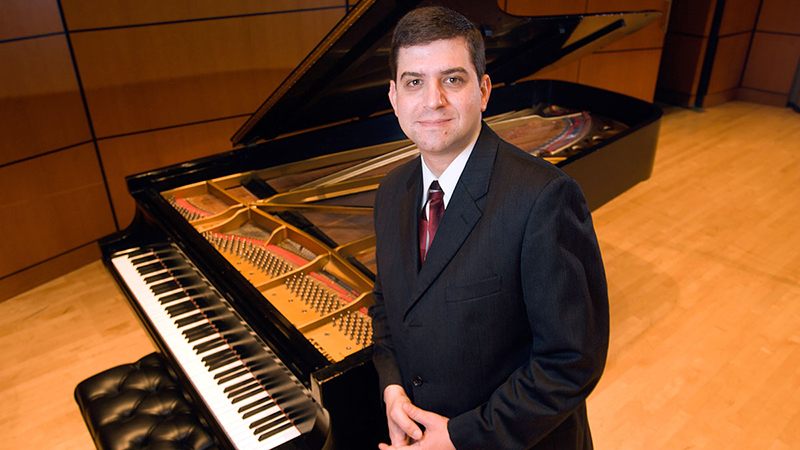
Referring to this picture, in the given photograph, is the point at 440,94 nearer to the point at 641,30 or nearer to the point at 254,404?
the point at 254,404

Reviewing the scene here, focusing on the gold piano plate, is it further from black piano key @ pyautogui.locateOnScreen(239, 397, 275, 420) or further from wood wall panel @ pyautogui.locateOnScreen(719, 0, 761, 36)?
wood wall panel @ pyautogui.locateOnScreen(719, 0, 761, 36)

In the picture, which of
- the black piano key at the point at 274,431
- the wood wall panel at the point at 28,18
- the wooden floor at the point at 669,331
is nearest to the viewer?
the black piano key at the point at 274,431

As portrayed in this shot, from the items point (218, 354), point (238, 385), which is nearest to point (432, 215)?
point (238, 385)

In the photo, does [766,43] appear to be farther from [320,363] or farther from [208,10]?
[320,363]

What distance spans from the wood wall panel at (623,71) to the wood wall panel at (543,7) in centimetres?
57

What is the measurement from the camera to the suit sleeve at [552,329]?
3.24 ft

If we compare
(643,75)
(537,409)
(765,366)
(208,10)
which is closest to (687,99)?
(643,75)

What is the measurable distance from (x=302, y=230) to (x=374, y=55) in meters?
0.82

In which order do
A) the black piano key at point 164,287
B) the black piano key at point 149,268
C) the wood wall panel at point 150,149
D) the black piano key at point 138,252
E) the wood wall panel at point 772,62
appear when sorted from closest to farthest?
the black piano key at point 164,287, the black piano key at point 149,268, the black piano key at point 138,252, the wood wall panel at point 150,149, the wood wall panel at point 772,62

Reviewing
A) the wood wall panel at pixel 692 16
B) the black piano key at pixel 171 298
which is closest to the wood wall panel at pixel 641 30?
the wood wall panel at pixel 692 16

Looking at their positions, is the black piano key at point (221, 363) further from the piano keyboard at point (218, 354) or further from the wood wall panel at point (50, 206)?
the wood wall panel at point (50, 206)

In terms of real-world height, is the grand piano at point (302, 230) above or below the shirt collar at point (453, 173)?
below

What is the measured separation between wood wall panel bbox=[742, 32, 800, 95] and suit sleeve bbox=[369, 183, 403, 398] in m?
7.90

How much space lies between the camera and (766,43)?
23.7 ft
